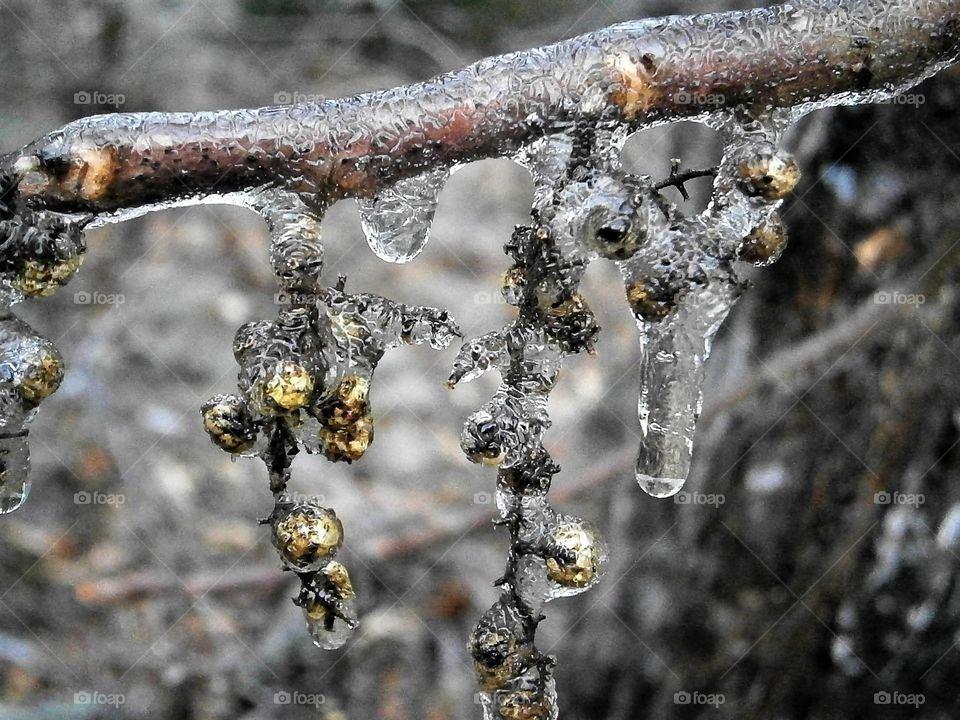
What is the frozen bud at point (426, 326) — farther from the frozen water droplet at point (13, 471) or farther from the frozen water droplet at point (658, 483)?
the frozen water droplet at point (13, 471)

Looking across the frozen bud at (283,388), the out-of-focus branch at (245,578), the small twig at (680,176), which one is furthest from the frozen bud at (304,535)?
the out-of-focus branch at (245,578)

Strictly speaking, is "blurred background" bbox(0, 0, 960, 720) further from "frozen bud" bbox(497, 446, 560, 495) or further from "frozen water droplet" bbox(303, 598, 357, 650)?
"frozen water droplet" bbox(303, 598, 357, 650)

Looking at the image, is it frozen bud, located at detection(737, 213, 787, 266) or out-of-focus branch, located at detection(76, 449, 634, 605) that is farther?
out-of-focus branch, located at detection(76, 449, 634, 605)

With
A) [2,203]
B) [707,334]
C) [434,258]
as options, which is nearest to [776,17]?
[707,334]

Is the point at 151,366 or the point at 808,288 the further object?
the point at 151,366

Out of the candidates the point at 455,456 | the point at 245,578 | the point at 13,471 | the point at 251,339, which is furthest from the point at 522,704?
the point at 455,456

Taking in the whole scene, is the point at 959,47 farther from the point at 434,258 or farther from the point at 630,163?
the point at 434,258

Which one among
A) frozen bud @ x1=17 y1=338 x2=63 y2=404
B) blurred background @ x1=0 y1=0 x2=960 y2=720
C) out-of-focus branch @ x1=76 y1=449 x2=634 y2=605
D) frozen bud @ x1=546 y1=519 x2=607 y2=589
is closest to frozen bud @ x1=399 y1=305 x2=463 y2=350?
frozen bud @ x1=546 y1=519 x2=607 y2=589
